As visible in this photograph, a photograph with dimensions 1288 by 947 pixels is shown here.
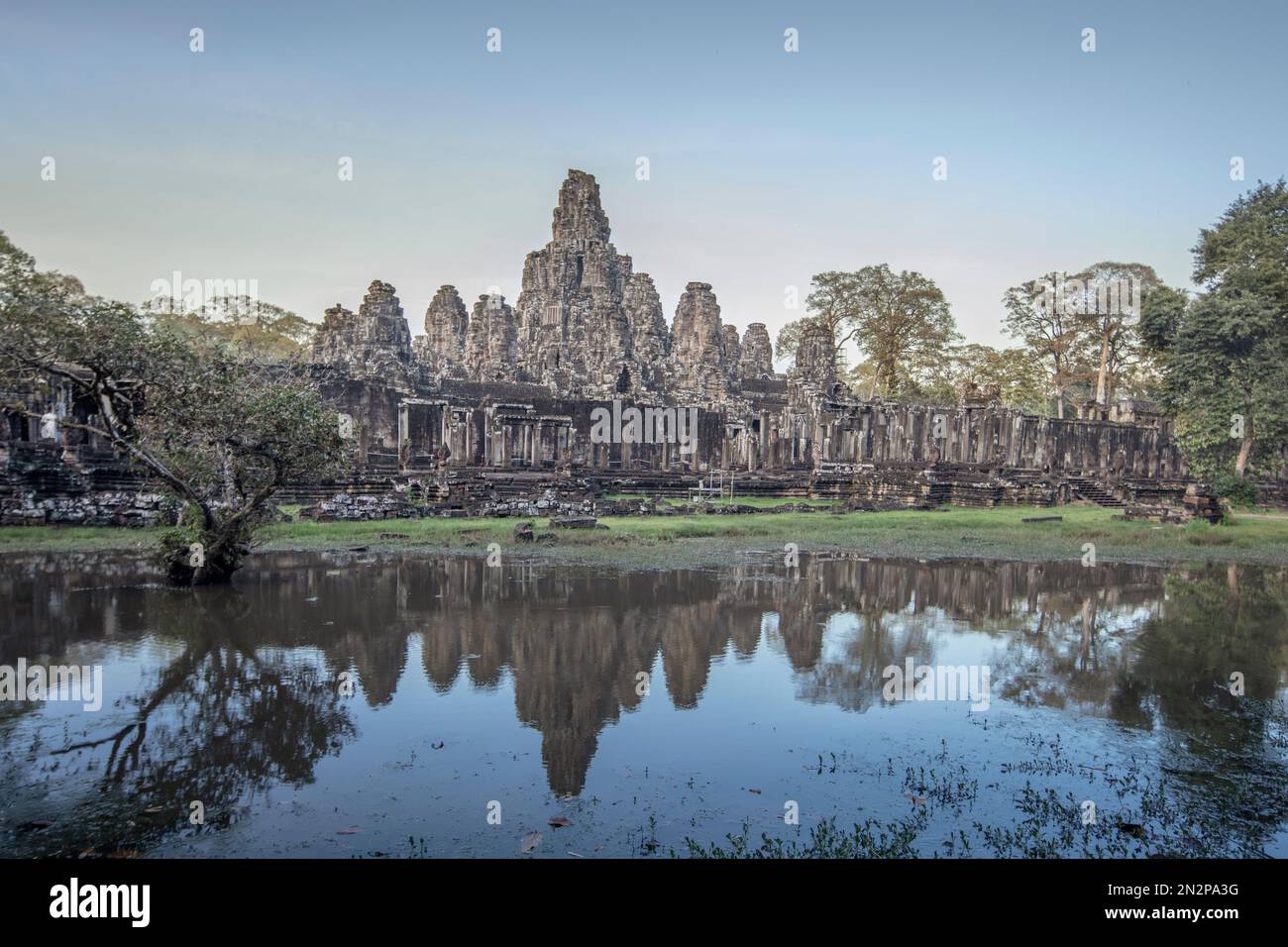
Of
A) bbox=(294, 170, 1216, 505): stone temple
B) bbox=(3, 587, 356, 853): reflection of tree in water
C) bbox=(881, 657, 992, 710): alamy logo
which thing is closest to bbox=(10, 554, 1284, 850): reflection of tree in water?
bbox=(3, 587, 356, 853): reflection of tree in water

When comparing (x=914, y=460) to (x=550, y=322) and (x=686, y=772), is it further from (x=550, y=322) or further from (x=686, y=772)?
(x=686, y=772)

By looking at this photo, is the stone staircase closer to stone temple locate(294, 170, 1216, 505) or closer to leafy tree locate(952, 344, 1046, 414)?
stone temple locate(294, 170, 1216, 505)

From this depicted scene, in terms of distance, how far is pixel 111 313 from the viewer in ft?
42.9

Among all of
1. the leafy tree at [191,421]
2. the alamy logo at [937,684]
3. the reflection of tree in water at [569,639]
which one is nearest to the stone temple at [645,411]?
the leafy tree at [191,421]

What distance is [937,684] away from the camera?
8258mm

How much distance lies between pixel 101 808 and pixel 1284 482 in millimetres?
41940

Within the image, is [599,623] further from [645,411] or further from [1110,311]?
[1110,311]

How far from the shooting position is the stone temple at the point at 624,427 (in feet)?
88.7

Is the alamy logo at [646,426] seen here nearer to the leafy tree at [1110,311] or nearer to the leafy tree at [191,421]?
the leafy tree at [191,421]

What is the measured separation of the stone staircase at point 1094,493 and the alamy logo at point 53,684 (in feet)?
110

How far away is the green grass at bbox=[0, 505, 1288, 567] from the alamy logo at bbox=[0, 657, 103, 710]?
737cm

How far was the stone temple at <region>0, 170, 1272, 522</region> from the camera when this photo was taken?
1064 inches
